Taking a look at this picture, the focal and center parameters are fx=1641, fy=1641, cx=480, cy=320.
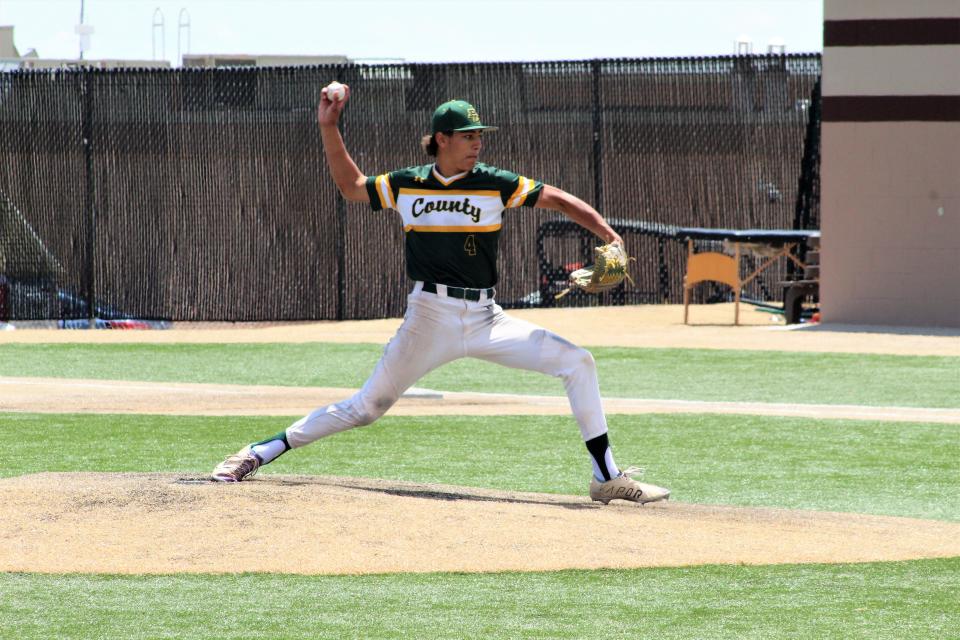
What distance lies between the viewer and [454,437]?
11617mm

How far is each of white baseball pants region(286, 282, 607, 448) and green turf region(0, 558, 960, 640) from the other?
152 centimetres

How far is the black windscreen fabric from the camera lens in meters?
23.1

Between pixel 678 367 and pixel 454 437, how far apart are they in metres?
5.60

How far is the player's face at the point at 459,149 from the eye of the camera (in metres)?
8.03

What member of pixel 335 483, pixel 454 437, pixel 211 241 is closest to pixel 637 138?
pixel 211 241

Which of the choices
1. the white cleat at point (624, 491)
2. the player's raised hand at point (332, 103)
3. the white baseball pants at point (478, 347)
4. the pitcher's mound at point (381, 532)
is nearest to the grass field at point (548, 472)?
the pitcher's mound at point (381, 532)

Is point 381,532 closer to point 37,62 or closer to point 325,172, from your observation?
point 325,172

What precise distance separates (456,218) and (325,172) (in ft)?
51.6

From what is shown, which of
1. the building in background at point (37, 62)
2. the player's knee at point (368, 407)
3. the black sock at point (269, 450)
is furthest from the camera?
the building in background at point (37, 62)

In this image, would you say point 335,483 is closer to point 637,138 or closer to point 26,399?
point 26,399

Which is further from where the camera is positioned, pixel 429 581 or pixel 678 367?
pixel 678 367

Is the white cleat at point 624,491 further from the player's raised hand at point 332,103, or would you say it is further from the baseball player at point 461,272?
the player's raised hand at point 332,103

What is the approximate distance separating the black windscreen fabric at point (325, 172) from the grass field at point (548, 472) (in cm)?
396

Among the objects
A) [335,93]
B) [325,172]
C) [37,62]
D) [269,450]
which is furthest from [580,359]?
[37,62]
